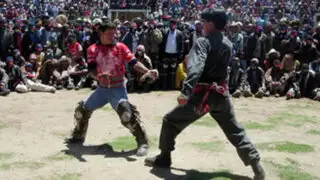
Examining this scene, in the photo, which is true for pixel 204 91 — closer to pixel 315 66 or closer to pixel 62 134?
pixel 62 134

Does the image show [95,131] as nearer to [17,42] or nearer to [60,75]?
[60,75]

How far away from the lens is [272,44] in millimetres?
14586

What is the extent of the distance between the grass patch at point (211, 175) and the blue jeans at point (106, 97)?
1.50 m

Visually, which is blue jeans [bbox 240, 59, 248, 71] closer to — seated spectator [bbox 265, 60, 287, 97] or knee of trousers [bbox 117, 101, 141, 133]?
seated spectator [bbox 265, 60, 287, 97]

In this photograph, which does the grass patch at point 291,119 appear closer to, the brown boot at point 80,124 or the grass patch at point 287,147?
the grass patch at point 287,147

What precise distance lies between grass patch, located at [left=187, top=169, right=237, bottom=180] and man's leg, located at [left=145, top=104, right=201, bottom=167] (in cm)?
36

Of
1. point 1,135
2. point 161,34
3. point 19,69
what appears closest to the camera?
point 1,135

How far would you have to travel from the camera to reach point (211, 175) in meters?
5.82

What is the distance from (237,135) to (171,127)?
77cm

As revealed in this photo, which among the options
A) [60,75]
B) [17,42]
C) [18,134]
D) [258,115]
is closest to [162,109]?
[258,115]

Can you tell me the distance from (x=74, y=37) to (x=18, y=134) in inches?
285

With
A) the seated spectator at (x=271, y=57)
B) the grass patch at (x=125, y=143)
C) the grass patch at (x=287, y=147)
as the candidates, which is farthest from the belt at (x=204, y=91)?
the seated spectator at (x=271, y=57)

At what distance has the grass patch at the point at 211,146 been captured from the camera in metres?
7.05

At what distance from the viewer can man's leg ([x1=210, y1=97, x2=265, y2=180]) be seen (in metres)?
5.43
